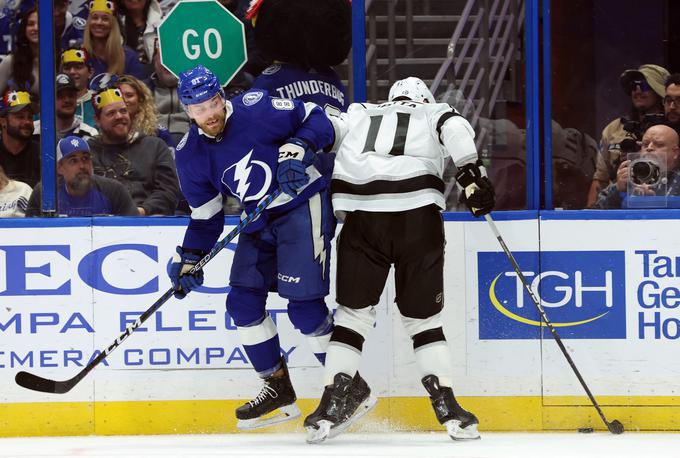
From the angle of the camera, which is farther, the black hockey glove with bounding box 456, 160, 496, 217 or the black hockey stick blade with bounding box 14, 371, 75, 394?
the black hockey stick blade with bounding box 14, 371, 75, 394

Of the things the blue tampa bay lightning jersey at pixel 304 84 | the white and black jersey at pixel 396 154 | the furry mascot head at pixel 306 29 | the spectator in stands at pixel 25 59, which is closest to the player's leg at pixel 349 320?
the white and black jersey at pixel 396 154

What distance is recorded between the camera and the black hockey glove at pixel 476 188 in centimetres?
403

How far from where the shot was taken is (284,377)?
13.9 ft

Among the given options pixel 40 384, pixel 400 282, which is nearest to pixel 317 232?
pixel 400 282

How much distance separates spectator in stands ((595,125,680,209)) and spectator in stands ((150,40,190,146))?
158 centimetres

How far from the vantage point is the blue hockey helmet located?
394 centimetres

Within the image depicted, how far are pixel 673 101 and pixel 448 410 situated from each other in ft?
4.74

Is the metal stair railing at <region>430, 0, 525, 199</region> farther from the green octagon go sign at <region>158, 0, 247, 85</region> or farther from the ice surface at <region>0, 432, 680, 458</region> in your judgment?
the ice surface at <region>0, 432, 680, 458</region>

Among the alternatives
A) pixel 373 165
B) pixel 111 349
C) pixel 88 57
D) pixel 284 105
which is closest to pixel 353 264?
pixel 373 165

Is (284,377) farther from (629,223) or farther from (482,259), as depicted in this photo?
(629,223)

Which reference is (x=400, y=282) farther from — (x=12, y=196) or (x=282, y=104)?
(x=12, y=196)

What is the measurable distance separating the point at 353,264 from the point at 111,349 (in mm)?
897

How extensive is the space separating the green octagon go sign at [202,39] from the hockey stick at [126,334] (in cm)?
72

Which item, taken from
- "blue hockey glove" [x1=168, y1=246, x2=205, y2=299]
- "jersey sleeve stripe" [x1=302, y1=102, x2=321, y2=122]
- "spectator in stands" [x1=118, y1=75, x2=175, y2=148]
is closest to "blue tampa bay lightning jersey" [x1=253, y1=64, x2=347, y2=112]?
"jersey sleeve stripe" [x1=302, y1=102, x2=321, y2=122]
